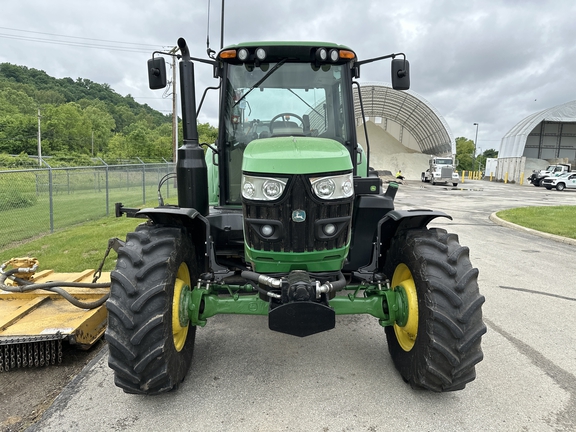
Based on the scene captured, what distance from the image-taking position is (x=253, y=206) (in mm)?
2723

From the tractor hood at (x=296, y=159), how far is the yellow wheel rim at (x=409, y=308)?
96 cm

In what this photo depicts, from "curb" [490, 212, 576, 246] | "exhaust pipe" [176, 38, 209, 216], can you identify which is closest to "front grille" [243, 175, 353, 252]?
"exhaust pipe" [176, 38, 209, 216]

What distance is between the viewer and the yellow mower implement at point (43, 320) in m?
3.12

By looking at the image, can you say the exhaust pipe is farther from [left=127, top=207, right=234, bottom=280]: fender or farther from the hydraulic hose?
the hydraulic hose

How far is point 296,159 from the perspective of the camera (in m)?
2.61

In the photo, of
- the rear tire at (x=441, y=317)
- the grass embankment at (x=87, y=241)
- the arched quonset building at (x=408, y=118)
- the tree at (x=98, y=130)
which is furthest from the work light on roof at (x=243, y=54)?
the tree at (x=98, y=130)

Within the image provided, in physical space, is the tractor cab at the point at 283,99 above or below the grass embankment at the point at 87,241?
above

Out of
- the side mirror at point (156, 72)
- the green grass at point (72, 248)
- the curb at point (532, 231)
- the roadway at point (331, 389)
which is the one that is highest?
the side mirror at point (156, 72)

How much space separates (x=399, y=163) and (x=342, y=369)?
4248cm

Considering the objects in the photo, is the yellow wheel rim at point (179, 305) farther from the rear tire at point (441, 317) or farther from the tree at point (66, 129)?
the tree at point (66, 129)

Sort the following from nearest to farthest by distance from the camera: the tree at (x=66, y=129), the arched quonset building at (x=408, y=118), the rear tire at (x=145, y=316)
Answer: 1. the rear tire at (x=145, y=316)
2. the arched quonset building at (x=408, y=118)
3. the tree at (x=66, y=129)

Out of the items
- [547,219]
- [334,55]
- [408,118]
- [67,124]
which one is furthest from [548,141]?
[67,124]

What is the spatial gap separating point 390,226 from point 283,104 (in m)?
1.53

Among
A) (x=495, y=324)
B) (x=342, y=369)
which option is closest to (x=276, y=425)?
(x=342, y=369)
